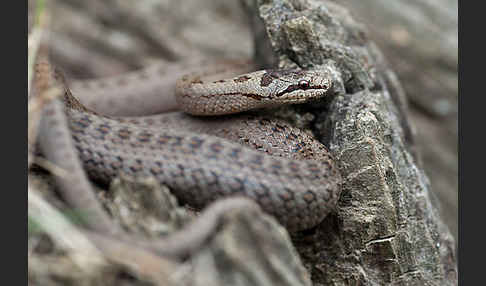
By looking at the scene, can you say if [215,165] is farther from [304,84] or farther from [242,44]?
[242,44]

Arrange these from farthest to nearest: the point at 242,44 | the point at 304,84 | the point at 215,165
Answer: the point at 242,44 < the point at 304,84 < the point at 215,165

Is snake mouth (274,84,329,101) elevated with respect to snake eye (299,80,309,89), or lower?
lower

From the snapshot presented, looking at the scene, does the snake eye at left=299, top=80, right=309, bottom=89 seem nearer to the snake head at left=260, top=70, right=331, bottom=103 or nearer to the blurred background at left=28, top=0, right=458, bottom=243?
the snake head at left=260, top=70, right=331, bottom=103

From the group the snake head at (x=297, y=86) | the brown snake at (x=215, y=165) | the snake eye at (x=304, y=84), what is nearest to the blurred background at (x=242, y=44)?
the snake head at (x=297, y=86)

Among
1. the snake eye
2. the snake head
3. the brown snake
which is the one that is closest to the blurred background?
the snake head

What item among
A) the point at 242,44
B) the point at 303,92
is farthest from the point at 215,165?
the point at 242,44

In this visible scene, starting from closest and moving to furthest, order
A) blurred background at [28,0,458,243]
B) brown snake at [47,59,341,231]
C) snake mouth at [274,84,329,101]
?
brown snake at [47,59,341,231], snake mouth at [274,84,329,101], blurred background at [28,0,458,243]
